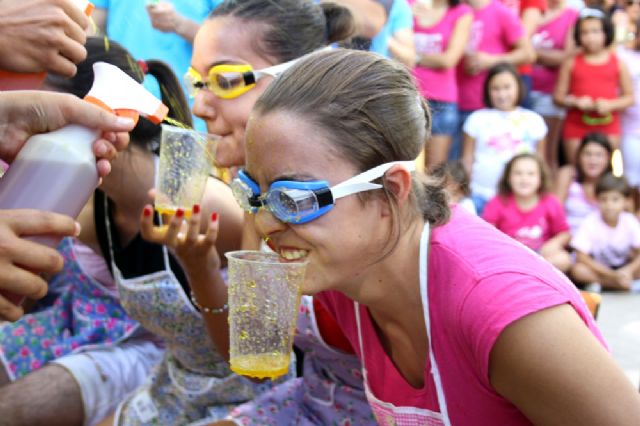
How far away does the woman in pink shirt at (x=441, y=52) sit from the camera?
21.4 feet

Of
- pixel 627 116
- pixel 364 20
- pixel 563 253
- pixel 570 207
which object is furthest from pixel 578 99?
pixel 364 20

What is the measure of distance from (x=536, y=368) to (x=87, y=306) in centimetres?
209

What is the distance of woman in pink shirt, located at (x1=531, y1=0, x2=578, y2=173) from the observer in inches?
299

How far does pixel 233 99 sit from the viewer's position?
9.30 feet

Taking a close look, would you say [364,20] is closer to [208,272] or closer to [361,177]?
[208,272]

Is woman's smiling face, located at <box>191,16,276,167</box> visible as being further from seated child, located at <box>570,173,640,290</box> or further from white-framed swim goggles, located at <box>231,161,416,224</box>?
seated child, located at <box>570,173,640,290</box>

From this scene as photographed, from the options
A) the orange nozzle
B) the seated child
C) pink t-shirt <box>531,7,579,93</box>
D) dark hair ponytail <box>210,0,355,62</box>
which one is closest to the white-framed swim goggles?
the orange nozzle

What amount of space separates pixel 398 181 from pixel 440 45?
189 inches

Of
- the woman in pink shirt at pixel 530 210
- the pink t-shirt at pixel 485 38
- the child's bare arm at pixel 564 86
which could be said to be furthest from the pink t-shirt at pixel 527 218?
the child's bare arm at pixel 564 86

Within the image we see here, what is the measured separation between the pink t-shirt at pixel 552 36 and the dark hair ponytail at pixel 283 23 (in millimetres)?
5157

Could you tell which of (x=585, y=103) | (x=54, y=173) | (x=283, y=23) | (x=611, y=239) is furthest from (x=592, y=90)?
(x=54, y=173)

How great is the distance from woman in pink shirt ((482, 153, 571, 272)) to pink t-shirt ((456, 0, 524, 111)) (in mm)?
950

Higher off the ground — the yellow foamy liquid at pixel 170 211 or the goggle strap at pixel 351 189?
the goggle strap at pixel 351 189

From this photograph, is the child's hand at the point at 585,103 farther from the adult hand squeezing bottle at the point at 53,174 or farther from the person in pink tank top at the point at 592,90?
the adult hand squeezing bottle at the point at 53,174
